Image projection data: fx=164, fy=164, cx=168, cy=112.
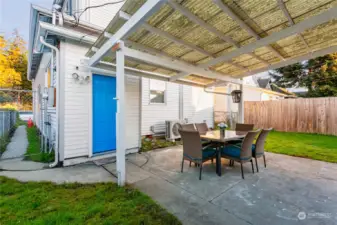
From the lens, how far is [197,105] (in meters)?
9.12

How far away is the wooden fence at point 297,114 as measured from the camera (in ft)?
25.8

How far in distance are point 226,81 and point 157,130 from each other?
354 cm

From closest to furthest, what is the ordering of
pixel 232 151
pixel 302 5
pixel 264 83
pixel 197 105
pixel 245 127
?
pixel 302 5 < pixel 232 151 < pixel 245 127 < pixel 197 105 < pixel 264 83

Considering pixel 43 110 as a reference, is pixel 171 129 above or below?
below

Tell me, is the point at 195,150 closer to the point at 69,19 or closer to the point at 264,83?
the point at 69,19

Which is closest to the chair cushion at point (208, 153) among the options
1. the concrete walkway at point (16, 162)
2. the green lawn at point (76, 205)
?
the green lawn at point (76, 205)

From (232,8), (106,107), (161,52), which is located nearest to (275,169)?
(232,8)

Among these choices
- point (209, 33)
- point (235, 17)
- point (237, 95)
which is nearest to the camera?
point (235, 17)

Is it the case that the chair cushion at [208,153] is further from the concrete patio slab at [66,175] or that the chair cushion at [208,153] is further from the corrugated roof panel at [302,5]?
the corrugated roof panel at [302,5]

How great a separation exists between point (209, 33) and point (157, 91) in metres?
4.50

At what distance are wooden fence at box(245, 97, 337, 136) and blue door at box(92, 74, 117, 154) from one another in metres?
9.04

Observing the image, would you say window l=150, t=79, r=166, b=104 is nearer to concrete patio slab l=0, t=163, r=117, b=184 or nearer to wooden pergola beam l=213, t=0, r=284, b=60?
concrete patio slab l=0, t=163, r=117, b=184

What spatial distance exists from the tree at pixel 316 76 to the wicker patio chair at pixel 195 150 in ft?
46.5

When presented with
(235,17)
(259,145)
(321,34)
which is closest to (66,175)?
(259,145)
